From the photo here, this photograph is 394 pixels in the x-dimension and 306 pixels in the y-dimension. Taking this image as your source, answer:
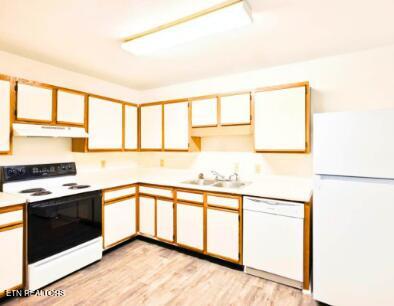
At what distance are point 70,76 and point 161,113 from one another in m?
1.32

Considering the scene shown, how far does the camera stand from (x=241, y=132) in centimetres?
286

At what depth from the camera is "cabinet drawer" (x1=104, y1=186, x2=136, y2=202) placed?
112 inches

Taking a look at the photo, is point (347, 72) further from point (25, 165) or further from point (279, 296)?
point (25, 165)

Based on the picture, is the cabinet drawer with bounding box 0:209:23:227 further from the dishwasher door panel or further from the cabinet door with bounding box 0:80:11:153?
the dishwasher door panel

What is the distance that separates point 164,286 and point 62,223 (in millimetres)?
Result: 1256

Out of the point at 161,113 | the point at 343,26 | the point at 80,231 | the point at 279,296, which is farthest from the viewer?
the point at 161,113

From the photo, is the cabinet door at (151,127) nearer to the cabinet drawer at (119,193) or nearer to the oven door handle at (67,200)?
the cabinet drawer at (119,193)

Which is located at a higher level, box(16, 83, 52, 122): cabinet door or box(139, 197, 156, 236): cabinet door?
box(16, 83, 52, 122): cabinet door

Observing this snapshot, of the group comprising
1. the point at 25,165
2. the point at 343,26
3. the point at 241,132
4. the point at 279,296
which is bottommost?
the point at 279,296

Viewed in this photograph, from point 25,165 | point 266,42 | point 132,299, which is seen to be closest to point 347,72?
point 266,42

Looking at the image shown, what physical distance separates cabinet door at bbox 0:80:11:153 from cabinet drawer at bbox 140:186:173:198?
1613mm

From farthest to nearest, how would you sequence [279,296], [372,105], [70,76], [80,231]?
[70,76] < [80,231] < [372,105] < [279,296]

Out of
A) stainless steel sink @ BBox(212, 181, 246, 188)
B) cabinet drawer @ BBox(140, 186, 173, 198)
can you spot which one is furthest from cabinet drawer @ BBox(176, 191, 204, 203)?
stainless steel sink @ BBox(212, 181, 246, 188)

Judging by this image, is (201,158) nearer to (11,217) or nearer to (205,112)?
(205,112)
